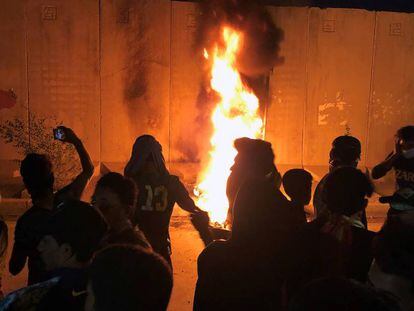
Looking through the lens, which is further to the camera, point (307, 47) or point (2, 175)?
point (307, 47)

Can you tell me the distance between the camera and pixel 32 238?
2936 millimetres

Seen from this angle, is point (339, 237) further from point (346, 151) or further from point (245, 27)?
point (245, 27)

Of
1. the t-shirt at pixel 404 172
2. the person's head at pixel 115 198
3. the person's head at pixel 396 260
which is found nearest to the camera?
the person's head at pixel 396 260

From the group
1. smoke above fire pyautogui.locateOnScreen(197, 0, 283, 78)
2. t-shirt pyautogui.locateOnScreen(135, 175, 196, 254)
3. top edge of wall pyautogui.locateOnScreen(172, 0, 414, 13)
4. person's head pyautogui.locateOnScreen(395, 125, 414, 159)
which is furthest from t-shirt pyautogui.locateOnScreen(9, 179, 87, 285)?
top edge of wall pyautogui.locateOnScreen(172, 0, 414, 13)

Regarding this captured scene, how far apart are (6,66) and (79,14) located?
178cm

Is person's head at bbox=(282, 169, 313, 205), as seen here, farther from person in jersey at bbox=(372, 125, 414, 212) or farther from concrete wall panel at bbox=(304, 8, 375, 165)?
concrete wall panel at bbox=(304, 8, 375, 165)

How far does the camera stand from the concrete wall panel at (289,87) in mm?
10570

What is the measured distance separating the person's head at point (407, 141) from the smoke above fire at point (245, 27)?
5.53 metres

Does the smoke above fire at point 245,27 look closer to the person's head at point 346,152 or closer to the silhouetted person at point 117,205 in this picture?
the person's head at point 346,152

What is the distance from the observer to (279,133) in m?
10.8

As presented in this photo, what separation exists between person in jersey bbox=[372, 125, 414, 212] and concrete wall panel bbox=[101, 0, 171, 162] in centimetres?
603

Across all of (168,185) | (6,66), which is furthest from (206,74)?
(168,185)

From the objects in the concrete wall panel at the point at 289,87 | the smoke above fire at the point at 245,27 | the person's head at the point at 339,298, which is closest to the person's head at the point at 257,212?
the person's head at the point at 339,298

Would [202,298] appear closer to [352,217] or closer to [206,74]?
[352,217]
